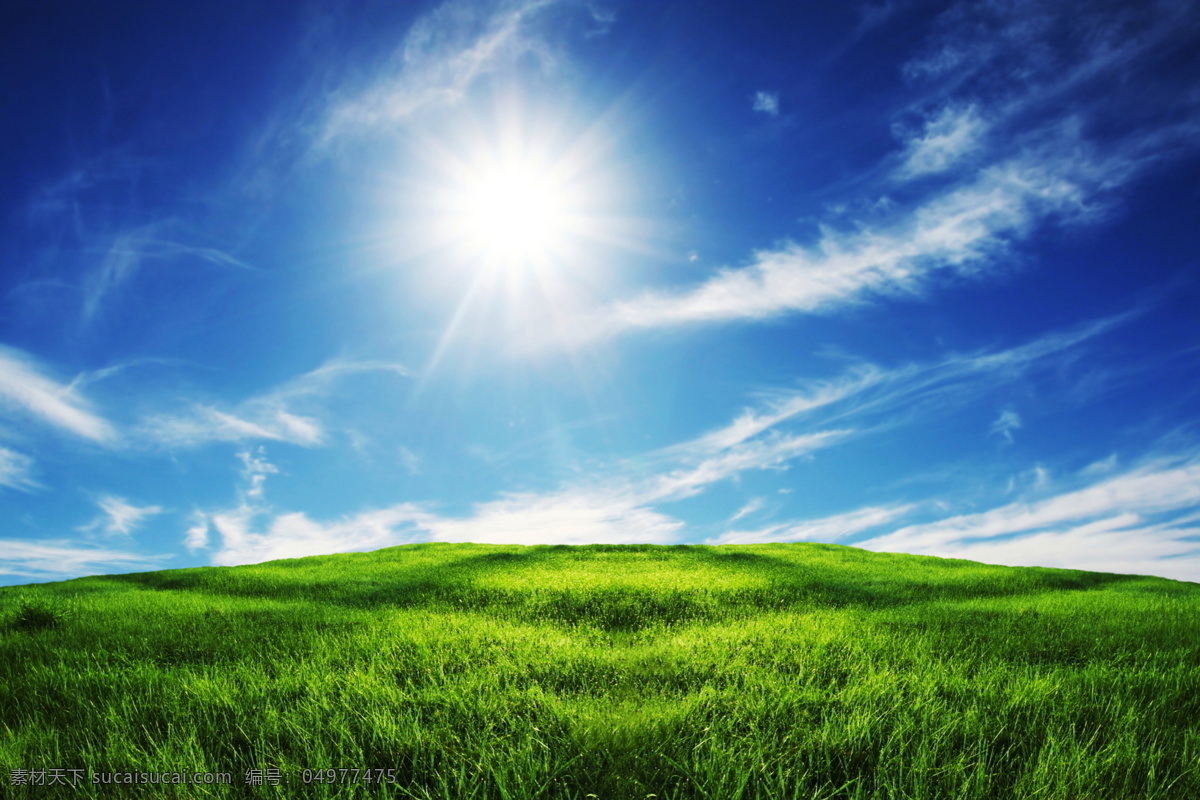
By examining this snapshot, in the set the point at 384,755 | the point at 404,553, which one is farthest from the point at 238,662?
the point at 404,553

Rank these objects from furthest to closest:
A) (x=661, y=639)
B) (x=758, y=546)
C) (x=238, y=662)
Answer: (x=758, y=546)
(x=661, y=639)
(x=238, y=662)

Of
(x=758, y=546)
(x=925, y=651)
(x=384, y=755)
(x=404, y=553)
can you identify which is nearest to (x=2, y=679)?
(x=384, y=755)

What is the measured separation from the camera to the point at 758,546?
56.2 feet

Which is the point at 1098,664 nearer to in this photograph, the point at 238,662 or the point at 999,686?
the point at 999,686

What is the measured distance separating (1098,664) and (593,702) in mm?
4406

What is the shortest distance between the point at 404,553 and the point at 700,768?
13403 mm

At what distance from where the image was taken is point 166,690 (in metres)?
4.02

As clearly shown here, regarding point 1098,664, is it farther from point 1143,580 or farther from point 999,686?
point 1143,580

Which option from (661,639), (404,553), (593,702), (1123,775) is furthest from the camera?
(404,553)

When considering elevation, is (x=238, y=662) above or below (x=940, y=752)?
above

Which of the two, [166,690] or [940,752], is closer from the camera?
[940,752]

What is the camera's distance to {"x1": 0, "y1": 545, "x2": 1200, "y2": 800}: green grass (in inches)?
112

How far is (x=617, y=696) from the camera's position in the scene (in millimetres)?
3742

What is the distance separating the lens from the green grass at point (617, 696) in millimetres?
2844
